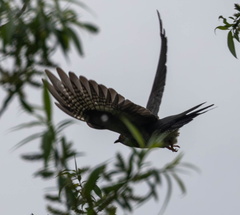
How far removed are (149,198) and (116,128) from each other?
485cm

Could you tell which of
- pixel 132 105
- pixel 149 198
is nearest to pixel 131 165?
pixel 149 198

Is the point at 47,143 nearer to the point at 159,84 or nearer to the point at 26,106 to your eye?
the point at 26,106

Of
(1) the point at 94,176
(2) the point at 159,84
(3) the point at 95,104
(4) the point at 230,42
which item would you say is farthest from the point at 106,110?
(1) the point at 94,176

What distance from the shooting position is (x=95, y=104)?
6727mm

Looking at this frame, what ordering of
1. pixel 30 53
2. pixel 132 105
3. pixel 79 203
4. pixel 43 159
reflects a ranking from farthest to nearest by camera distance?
pixel 132 105
pixel 79 203
pixel 30 53
pixel 43 159

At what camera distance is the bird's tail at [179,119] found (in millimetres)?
6220

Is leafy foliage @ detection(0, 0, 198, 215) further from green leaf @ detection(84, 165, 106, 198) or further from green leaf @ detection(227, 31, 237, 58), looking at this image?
green leaf @ detection(227, 31, 237, 58)

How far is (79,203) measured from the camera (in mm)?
2523

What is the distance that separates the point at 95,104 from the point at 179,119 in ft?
2.65

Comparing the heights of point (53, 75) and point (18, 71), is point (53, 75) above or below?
above

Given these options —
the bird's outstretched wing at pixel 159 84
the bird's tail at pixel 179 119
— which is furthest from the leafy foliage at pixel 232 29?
the bird's outstretched wing at pixel 159 84

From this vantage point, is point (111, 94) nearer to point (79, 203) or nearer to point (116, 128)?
point (116, 128)

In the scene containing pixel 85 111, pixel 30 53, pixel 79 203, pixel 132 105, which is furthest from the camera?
pixel 85 111

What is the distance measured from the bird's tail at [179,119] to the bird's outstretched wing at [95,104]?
17 cm
